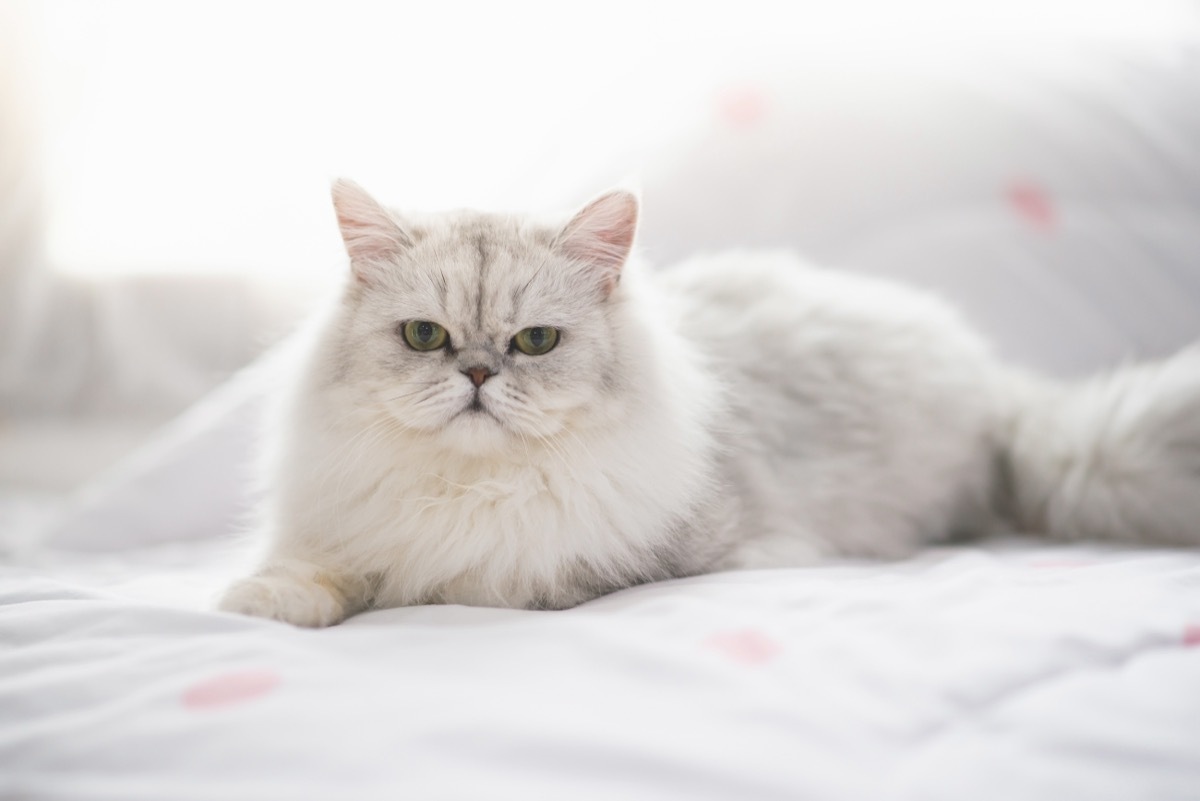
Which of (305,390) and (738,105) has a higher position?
(738,105)

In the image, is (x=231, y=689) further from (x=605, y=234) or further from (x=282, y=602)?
(x=605, y=234)

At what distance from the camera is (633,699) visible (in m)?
0.87

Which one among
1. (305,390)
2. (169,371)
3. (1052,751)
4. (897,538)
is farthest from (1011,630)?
(169,371)

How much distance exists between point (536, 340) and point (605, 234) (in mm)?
240

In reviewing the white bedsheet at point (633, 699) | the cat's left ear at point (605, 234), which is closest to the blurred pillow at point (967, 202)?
the cat's left ear at point (605, 234)

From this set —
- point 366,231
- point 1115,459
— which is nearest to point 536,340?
point 366,231

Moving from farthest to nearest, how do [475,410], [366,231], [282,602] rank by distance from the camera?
[366,231] → [475,410] → [282,602]

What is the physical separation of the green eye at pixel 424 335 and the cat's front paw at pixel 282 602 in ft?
1.35

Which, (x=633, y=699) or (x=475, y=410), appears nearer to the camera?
(x=633, y=699)

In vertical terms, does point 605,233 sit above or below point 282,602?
above

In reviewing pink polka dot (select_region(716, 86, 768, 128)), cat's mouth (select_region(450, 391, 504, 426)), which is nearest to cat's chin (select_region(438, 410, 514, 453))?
cat's mouth (select_region(450, 391, 504, 426))

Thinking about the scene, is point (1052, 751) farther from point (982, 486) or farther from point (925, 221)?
point (925, 221)

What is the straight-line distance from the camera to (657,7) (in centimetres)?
296

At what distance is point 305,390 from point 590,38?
76.8 inches
